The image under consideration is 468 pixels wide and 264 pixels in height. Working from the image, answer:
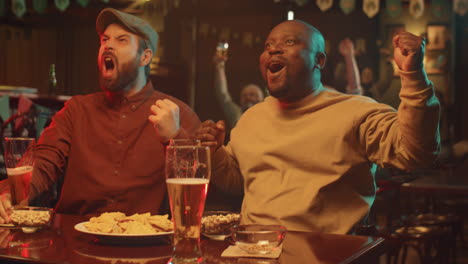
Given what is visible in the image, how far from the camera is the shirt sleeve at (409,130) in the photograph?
4.41ft

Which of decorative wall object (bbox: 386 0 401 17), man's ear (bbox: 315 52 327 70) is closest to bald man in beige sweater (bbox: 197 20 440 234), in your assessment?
man's ear (bbox: 315 52 327 70)

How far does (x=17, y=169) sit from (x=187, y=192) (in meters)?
0.58

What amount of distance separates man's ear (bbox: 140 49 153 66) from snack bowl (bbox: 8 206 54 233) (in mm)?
967

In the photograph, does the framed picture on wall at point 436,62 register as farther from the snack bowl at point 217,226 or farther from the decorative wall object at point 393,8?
the snack bowl at point 217,226

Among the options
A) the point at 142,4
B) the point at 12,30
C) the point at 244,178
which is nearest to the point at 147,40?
the point at 244,178

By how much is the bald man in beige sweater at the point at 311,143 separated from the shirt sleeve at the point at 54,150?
1.90 feet

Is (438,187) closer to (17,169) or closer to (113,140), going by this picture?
(113,140)

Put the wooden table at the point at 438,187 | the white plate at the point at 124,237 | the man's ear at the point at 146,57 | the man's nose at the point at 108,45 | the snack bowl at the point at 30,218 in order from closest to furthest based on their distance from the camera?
the white plate at the point at 124,237 → the snack bowl at the point at 30,218 → the man's nose at the point at 108,45 → the man's ear at the point at 146,57 → the wooden table at the point at 438,187

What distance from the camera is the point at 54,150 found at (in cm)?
201

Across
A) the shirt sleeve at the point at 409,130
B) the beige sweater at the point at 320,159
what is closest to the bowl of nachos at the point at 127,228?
the beige sweater at the point at 320,159

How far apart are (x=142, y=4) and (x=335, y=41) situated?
8.54 feet

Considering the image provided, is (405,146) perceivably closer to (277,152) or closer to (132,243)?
(277,152)

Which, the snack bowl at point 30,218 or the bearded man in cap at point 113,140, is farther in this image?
the bearded man in cap at point 113,140

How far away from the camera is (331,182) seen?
159 cm
